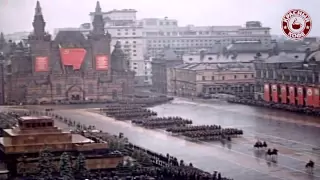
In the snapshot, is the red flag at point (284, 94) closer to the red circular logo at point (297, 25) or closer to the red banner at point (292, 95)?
the red banner at point (292, 95)

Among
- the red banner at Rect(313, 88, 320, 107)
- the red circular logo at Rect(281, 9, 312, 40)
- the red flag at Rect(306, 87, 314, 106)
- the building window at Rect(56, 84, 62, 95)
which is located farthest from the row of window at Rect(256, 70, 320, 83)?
the building window at Rect(56, 84, 62, 95)

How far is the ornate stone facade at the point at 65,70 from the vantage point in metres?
30.7

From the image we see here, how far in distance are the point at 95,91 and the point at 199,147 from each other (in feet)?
46.9

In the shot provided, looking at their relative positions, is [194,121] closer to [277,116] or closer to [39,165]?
[277,116]

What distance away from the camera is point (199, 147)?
690 inches

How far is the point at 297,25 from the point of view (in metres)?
17.3

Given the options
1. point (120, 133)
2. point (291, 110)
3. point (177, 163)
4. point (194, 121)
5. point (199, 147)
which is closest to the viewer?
point (177, 163)

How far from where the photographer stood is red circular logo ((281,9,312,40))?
1723 cm

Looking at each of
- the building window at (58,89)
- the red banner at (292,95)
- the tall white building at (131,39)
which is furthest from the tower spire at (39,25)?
the red banner at (292,95)

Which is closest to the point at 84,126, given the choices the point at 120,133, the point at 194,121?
the point at 120,133

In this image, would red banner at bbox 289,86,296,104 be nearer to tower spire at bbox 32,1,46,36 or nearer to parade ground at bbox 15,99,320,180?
parade ground at bbox 15,99,320,180

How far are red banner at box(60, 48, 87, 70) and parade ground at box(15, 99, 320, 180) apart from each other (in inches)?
127

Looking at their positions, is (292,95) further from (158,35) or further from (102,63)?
(158,35)

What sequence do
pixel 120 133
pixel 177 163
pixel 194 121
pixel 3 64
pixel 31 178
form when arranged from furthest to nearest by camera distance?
pixel 3 64 < pixel 194 121 < pixel 120 133 < pixel 177 163 < pixel 31 178
